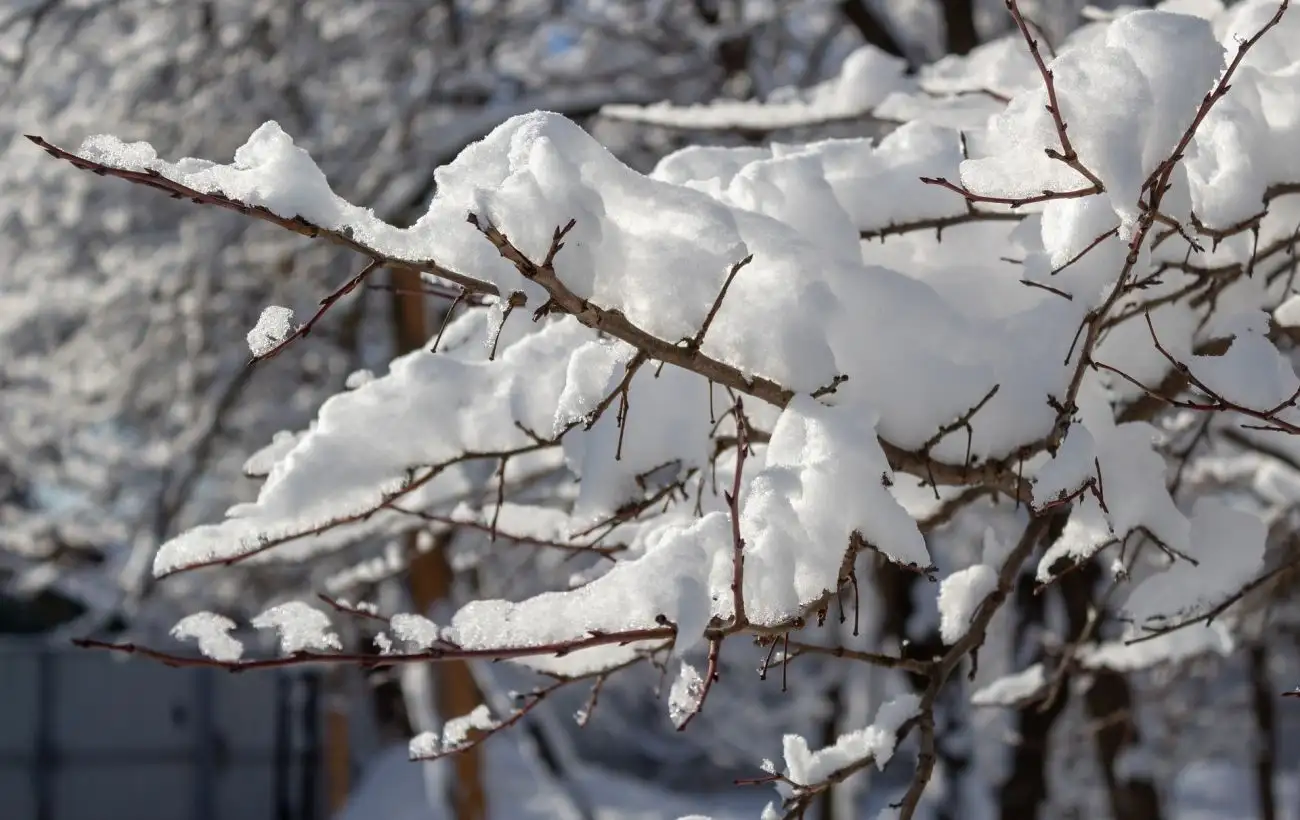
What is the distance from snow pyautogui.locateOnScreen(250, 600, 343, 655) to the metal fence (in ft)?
33.4

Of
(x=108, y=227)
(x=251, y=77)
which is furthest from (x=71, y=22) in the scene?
(x=108, y=227)

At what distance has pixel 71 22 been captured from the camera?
204 inches

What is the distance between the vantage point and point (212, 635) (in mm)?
1276

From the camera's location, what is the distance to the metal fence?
11.0 m

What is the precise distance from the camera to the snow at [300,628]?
1.19 m

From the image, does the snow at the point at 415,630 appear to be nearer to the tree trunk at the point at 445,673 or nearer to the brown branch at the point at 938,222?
the brown branch at the point at 938,222

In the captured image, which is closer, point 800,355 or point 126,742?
point 800,355

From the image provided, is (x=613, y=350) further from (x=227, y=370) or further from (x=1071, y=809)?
(x=1071, y=809)

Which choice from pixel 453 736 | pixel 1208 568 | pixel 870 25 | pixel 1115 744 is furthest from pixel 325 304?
pixel 1115 744

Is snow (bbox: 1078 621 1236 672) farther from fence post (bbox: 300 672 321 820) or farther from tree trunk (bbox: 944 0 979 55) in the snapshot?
fence post (bbox: 300 672 321 820)

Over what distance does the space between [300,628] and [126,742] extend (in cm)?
1101

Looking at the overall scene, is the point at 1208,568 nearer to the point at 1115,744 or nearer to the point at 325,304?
the point at 325,304

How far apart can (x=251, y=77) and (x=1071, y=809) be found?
19.6 ft

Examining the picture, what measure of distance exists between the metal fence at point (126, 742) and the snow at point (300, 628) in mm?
10170
